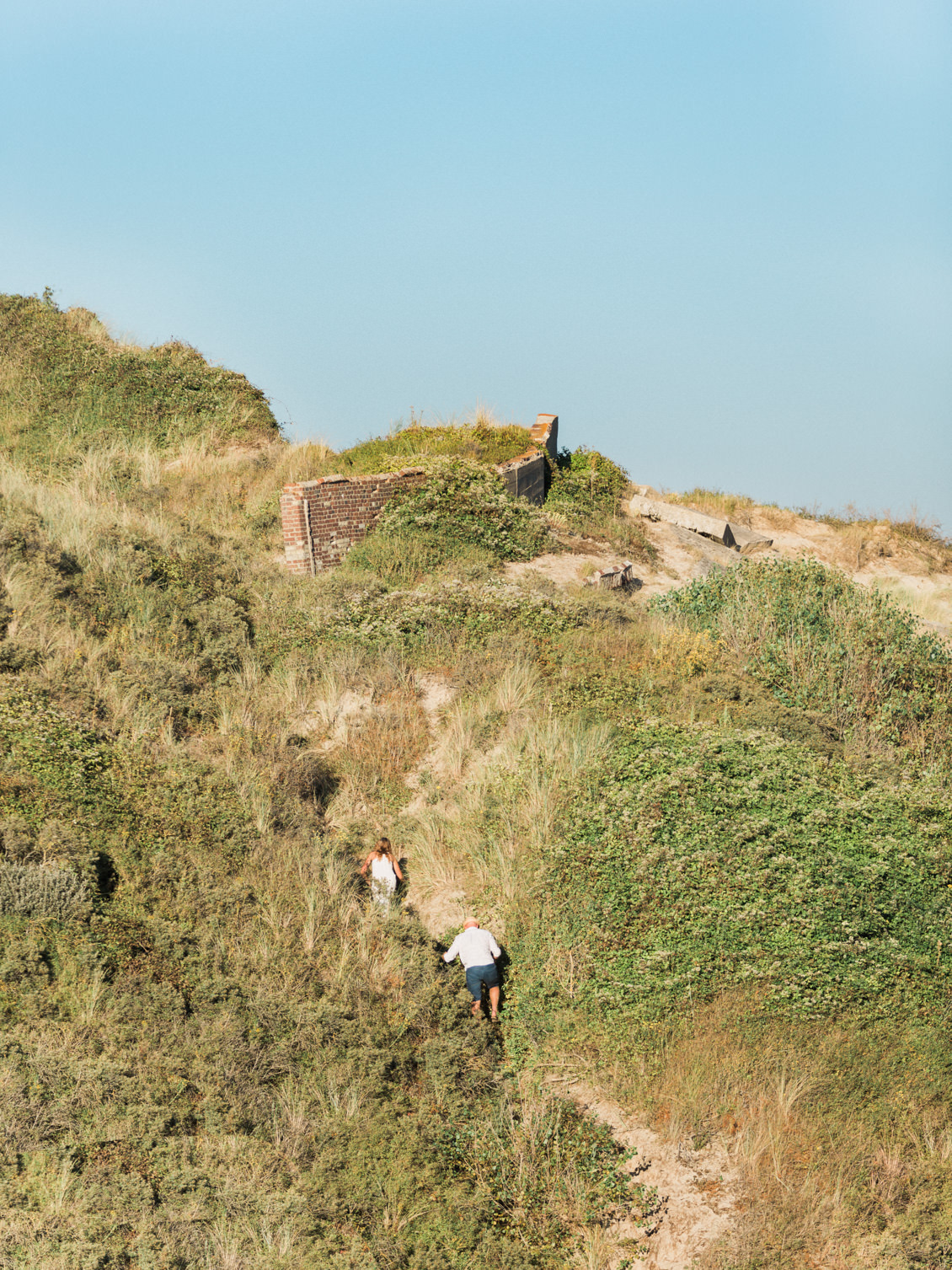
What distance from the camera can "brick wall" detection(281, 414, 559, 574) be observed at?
634 inches

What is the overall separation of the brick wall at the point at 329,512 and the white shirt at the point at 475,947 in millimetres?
8869

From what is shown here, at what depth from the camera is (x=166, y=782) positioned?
9.54 meters

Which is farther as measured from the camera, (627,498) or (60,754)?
(627,498)

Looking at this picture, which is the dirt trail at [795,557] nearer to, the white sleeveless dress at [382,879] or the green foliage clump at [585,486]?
the green foliage clump at [585,486]

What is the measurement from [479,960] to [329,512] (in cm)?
956

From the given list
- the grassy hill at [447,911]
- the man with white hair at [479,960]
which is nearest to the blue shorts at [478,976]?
the man with white hair at [479,960]

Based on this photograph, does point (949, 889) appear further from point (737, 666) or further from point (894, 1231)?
point (737, 666)

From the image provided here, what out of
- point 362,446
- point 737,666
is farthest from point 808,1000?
point 362,446

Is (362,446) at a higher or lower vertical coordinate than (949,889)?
higher

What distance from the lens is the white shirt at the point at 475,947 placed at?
8.33 meters

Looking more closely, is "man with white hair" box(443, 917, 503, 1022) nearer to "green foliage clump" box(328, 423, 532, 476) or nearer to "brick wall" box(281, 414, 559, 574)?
"brick wall" box(281, 414, 559, 574)

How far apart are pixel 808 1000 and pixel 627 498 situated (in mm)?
16314

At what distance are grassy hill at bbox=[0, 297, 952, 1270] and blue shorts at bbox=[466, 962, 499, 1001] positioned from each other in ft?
0.93

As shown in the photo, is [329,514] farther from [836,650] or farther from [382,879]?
[382,879]
